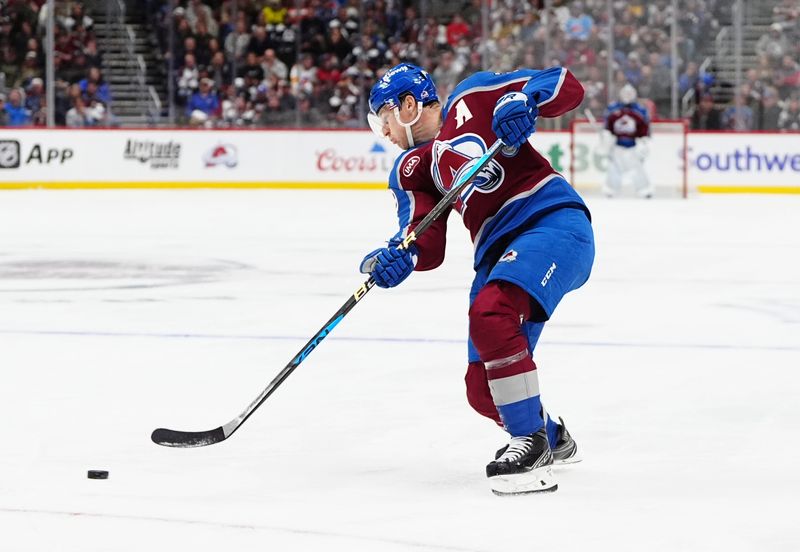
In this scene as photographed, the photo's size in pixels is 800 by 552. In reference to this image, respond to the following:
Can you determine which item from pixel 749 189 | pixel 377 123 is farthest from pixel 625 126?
pixel 377 123

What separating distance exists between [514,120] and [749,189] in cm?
1185

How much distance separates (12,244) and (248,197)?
4.95 meters

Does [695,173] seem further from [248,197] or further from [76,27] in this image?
[76,27]

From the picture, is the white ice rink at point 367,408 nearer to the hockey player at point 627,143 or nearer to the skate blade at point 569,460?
the skate blade at point 569,460

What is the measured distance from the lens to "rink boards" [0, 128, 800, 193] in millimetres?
14289

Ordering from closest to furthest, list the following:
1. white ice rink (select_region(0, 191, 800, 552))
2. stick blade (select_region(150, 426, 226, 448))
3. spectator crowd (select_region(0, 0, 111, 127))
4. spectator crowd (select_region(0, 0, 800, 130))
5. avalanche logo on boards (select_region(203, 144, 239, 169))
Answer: white ice rink (select_region(0, 191, 800, 552)), stick blade (select_region(150, 426, 226, 448)), spectator crowd (select_region(0, 0, 800, 130)), spectator crowd (select_region(0, 0, 111, 127)), avalanche logo on boards (select_region(203, 144, 239, 169))

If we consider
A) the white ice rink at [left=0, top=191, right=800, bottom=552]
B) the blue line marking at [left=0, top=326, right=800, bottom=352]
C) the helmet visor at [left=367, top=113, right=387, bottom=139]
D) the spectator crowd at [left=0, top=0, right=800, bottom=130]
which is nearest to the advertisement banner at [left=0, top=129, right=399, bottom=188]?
the spectator crowd at [left=0, top=0, right=800, bottom=130]

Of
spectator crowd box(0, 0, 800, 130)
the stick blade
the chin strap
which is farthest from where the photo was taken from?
spectator crowd box(0, 0, 800, 130)

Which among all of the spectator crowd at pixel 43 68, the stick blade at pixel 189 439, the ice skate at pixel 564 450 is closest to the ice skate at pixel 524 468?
the ice skate at pixel 564 450

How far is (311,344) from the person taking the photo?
320cm

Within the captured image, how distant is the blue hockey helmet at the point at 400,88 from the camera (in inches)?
120

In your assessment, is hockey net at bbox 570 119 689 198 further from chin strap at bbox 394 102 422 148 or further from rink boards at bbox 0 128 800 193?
chin strap at bbox 394 102 422 148

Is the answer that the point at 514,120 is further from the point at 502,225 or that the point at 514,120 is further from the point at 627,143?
the point at 627,143

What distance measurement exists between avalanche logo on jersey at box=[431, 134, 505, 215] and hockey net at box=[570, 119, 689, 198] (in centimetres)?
1138
